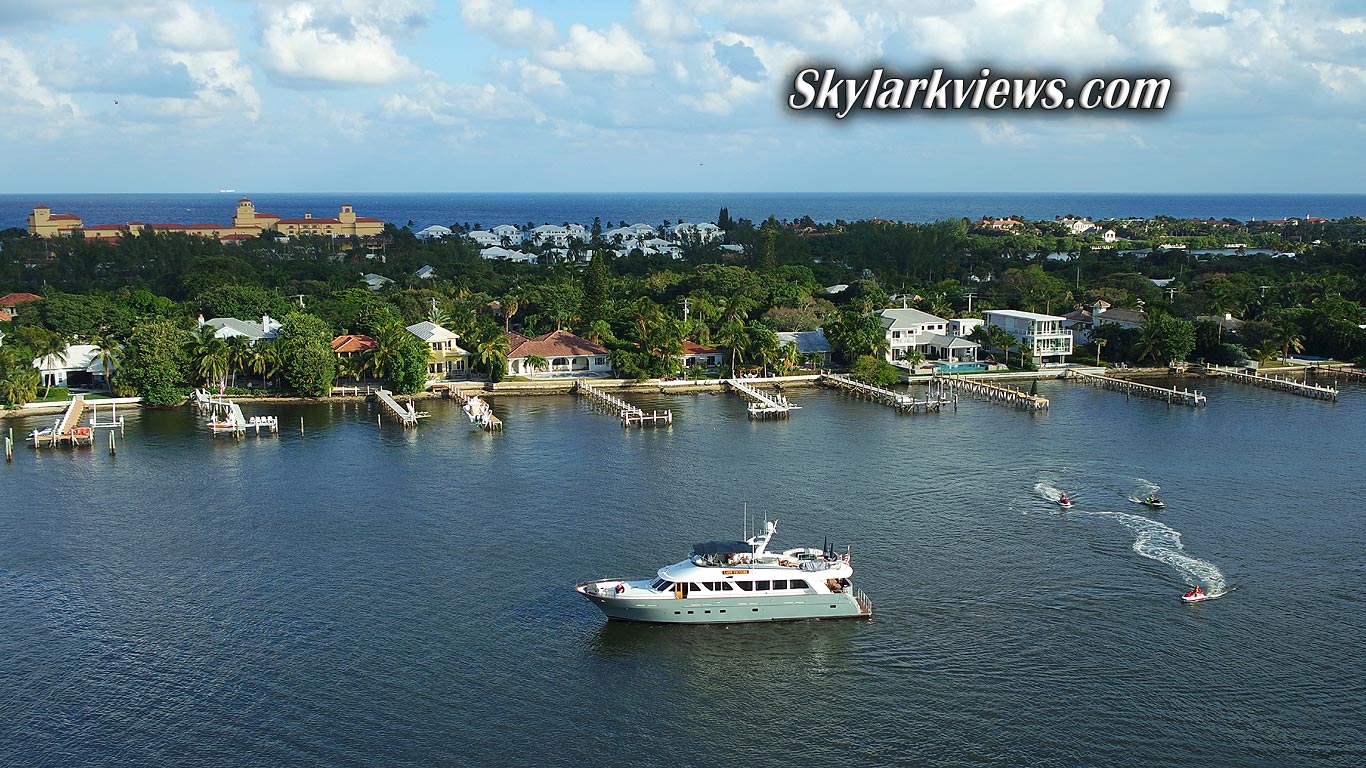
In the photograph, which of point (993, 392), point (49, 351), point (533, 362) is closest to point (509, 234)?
point (533, 362)

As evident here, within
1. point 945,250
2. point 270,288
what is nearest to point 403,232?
A: point 270,288

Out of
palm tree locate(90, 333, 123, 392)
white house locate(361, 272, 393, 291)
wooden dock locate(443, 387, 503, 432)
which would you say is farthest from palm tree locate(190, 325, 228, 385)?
white house locate(361, 272, 393, 291)

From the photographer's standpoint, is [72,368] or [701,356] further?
[701,356]

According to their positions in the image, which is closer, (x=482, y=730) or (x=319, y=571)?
(x=482, y=730)

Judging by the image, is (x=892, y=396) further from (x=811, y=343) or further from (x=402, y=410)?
(x=402, y=410)

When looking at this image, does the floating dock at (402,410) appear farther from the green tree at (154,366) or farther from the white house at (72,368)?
the white house at (72,368)

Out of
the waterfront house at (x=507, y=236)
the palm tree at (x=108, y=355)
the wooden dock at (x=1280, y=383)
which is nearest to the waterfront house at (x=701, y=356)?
the wooden dock at (x=1280, y=383)

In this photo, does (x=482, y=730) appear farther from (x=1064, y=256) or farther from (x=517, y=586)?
(x=1064, y=256)
